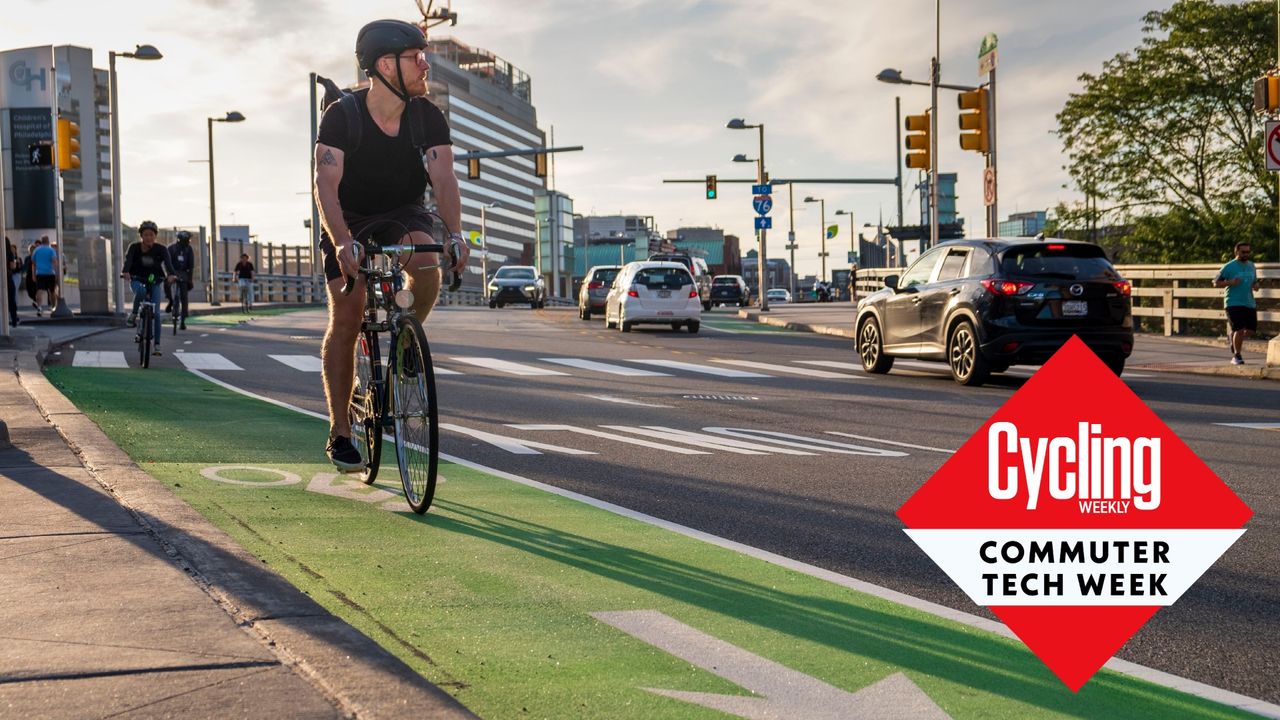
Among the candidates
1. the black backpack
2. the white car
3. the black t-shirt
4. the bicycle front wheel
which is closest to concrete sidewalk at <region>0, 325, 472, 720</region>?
the bicycle front wheel

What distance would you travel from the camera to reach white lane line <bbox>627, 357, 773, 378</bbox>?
17.5 metres

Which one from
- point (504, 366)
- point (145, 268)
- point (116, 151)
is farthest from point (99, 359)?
point (116, 151)

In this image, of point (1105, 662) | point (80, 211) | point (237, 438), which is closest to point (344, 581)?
point (1105, 662)

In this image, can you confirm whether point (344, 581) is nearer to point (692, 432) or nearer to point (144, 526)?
point (144, 526)

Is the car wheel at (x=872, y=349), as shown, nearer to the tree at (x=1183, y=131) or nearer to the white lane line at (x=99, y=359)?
the white lane line at (x=99, y=359)

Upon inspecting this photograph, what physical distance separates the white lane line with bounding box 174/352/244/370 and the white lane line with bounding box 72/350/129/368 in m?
0.74

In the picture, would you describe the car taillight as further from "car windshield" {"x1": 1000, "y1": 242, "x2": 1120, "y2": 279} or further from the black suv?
"car windshield" {"x1": 1000, "y1": 242, "x2": 1120, "y2": 279}

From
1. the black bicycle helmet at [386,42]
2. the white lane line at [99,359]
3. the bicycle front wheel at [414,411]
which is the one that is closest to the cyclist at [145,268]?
the white lane line at [99,359]

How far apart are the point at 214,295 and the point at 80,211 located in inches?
1328

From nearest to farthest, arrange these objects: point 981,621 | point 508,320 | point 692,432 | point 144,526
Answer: point 981,621 → point 144,526 → point 692,432 → point 508,320

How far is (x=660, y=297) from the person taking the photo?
99.6 ft

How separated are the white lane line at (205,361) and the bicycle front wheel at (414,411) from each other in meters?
11.1

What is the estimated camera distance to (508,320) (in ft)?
117

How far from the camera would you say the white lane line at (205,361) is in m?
16.8
